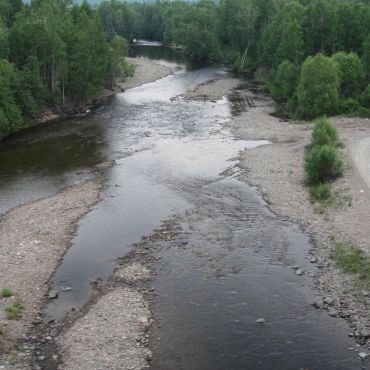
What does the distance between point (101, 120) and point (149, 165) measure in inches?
947

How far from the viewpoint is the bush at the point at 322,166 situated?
4859 centimetres

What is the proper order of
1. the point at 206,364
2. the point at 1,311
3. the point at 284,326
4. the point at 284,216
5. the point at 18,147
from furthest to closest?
the point at 18,147, the point at 284,216, the point at 1,311, the point at 284,326, the point at 206,364

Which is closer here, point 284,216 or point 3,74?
point 284,216

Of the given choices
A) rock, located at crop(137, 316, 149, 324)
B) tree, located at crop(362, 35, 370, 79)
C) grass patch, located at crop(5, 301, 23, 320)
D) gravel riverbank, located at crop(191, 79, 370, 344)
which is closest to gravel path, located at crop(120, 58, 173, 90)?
gravel riverbank, located at crop(191, 79, 370, 344)

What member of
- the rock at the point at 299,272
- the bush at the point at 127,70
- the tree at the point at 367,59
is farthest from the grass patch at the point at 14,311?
the bush at the point at 127,70

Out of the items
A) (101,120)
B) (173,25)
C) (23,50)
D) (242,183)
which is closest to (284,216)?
(242,183)

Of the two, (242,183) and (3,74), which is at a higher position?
(3,74)

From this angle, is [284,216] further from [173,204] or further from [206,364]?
[206,364]

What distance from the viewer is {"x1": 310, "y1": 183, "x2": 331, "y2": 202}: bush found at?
45750 mm

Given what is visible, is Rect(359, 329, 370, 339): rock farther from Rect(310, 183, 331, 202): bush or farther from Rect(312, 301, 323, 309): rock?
Rect(310, 183, 331, 202): bush

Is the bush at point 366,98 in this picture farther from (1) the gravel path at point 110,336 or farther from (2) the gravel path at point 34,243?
(1) the gravel path at point 110,336

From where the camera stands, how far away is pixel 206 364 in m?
25.8

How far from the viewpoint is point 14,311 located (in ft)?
100

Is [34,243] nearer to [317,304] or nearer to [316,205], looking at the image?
[317,304]
